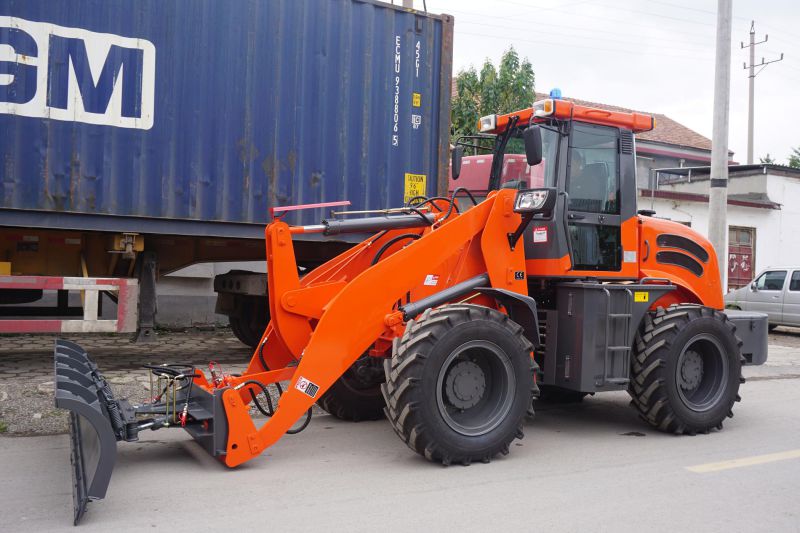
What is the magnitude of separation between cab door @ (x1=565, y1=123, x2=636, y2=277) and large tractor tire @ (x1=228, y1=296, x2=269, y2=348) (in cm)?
489

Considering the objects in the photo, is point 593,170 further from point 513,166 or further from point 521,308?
point 521,308

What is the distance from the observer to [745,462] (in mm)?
5496

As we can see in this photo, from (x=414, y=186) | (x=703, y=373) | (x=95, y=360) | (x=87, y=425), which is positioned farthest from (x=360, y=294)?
(x=95, y=360)

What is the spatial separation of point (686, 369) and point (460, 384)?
2281 mm

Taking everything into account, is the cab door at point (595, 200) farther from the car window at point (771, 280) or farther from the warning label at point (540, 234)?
the car window at point (771, 280)

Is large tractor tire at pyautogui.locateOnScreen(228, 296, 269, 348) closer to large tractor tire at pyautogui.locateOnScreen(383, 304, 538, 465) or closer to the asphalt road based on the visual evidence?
the asphalt road

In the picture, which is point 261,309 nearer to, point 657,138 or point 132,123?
point 132,123

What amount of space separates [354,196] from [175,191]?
2039 mm

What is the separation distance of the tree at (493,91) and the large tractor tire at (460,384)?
13.0 meters

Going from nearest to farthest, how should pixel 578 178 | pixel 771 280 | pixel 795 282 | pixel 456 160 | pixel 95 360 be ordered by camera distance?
1. pixel 578 178
2. pixel 456 160
3. pixel 95 360
4. pixel 795 282
5. pixel 771 280

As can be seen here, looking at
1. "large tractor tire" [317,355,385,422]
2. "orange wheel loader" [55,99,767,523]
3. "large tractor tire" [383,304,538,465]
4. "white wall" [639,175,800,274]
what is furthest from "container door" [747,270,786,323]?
"large tractor tire" [383,304,538,465]

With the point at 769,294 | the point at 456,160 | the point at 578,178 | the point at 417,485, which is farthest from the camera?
the point at 769,294

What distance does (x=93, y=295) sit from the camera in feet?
22.5

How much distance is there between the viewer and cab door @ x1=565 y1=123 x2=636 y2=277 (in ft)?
20.3
